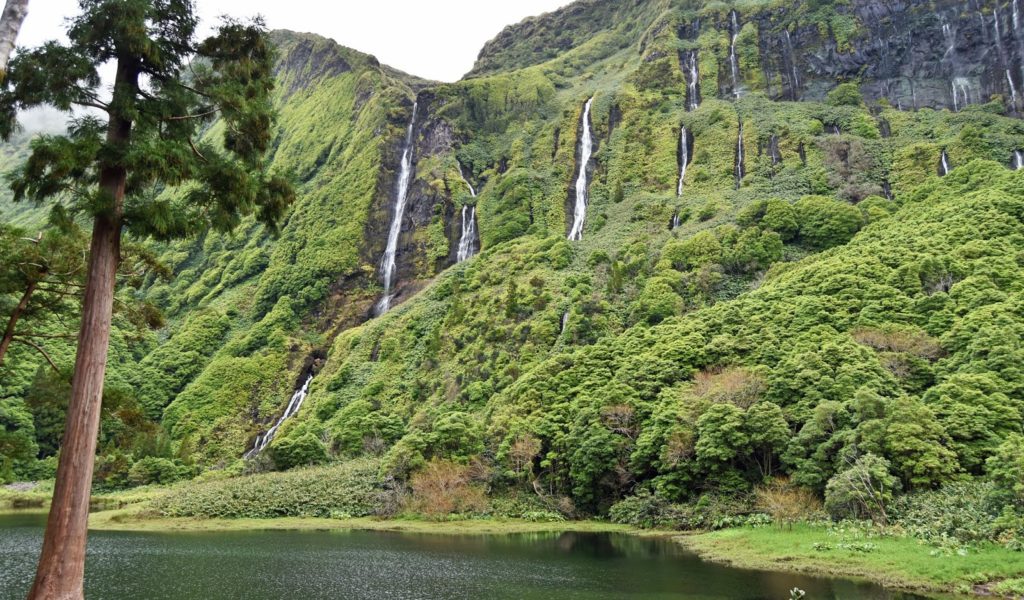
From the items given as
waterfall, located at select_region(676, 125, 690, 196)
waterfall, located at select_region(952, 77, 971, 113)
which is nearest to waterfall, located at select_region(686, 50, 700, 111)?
waterfall, located at select_region(676, 125, 690, 196)

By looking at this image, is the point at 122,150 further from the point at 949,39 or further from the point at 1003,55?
the point at 949,39

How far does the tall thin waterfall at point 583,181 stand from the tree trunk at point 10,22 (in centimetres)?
8908

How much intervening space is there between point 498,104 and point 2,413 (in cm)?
9431

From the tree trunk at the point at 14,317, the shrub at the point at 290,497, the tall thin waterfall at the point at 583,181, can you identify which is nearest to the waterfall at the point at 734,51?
the tall thin waterfall at the point at 583,181

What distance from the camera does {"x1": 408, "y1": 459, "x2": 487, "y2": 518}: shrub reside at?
5091 cm

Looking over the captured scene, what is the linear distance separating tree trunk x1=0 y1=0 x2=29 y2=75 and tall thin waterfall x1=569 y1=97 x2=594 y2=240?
89081 millimetres

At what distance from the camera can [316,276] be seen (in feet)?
360

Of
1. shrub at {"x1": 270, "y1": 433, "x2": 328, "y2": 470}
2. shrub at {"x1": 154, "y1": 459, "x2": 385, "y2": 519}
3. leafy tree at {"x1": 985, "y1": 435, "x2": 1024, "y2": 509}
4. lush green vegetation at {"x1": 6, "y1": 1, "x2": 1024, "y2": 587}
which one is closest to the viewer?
leafy tree at {"x1": 985, "y1": 435, "x2": 1024, "y2": 509}

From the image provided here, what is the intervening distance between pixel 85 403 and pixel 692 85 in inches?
4650

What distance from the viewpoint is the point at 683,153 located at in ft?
338

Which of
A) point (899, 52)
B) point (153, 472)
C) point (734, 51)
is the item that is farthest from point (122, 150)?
point (734, 51)

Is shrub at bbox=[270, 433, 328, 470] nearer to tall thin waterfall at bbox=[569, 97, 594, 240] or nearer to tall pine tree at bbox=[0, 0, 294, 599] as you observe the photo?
tall thin waterfall at bbox=[569, 97, 594, 240]

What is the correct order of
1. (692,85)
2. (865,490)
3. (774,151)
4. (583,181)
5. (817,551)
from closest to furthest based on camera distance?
(817,551) < (865,490) < (774,151) < (583,181) < (692,85)

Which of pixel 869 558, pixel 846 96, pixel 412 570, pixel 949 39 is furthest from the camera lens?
pixel 846 96
